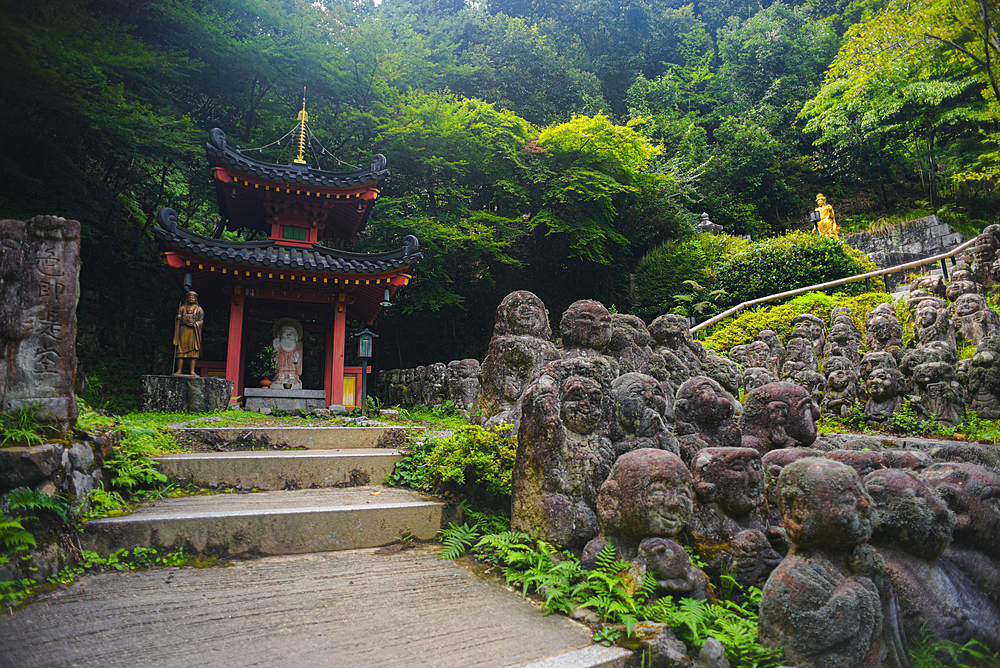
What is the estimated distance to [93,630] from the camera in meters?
2.87

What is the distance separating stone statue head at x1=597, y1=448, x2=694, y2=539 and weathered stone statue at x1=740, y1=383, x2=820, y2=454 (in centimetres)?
166

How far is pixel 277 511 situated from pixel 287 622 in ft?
4.30

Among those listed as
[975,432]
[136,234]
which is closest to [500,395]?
[975,432]

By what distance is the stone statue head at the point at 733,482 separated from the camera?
11.9 feet

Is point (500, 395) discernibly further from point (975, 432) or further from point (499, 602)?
point (975, 432)

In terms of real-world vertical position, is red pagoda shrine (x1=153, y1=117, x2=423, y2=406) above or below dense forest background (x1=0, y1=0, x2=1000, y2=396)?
below

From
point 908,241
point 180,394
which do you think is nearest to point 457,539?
point 180,394

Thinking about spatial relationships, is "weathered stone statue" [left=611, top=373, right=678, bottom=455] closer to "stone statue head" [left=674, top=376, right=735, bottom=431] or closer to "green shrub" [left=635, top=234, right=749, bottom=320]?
"stone statue head" [left=674, top=376, right=735, bottom=431]

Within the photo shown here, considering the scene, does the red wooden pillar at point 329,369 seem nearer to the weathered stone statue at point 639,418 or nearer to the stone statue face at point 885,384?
the weathered stone statue at point 639,418

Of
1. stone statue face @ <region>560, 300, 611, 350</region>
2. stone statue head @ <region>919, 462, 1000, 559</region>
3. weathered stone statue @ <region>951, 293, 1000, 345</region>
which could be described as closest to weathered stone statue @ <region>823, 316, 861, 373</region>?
weathered stone statue @ <region>951, 293, 1000, 345</region>

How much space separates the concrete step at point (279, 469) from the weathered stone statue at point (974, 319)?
35.2ft

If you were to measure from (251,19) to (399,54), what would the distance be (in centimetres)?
467

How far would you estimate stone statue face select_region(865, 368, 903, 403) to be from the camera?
808 cm

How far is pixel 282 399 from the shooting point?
1038cm
